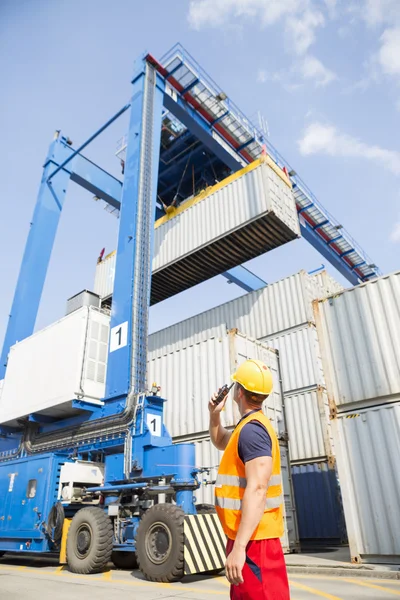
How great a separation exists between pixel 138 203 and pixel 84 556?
8.06 m

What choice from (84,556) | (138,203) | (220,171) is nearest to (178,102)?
(220,171)

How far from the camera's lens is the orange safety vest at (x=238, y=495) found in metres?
2.04

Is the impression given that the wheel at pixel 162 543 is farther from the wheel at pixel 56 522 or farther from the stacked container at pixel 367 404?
the stacked container at pixel 367 404

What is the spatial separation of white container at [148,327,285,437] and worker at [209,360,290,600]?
25.5ft

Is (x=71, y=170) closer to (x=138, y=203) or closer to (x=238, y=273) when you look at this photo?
(x=138, y=203)

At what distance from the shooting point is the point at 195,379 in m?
11.4

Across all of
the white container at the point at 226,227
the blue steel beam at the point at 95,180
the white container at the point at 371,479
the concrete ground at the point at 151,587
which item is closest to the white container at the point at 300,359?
the white container at the point at 226,227

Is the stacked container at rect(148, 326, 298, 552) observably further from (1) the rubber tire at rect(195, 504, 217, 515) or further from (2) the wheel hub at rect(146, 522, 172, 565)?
(2) the wheel hub at rect(146, 522, 172, 565)

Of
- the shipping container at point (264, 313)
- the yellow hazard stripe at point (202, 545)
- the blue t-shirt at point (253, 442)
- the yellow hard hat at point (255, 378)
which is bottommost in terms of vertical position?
the yellow hazard stripe at point (202, 545)

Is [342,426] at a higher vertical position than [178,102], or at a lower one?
lower

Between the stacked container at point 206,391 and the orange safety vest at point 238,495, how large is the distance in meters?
7.61

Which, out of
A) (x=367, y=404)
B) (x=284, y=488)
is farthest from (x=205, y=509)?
(x=367, y=404)

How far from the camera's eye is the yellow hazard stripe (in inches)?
238

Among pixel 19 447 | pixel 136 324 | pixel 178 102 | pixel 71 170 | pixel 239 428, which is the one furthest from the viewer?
pixel 71 170
